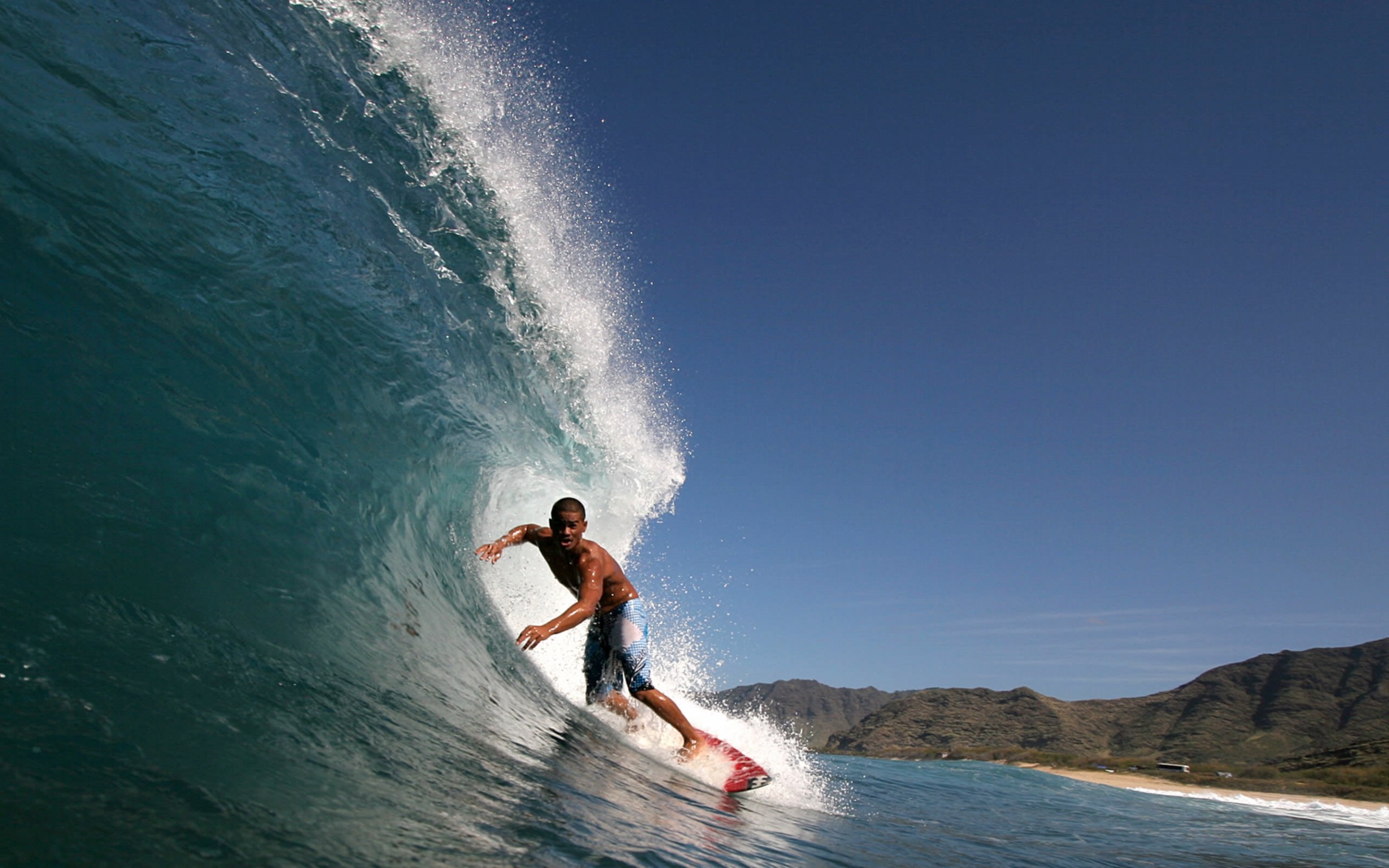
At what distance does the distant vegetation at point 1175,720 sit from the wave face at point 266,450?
178 ft

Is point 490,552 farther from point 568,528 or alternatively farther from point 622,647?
point 622,647

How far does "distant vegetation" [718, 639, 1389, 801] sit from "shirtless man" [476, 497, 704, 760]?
176 ft

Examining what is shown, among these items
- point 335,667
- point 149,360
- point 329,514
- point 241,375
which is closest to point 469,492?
point 329,514

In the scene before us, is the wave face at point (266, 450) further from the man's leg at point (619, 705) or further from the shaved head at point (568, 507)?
the shaved head at point (568, 507)

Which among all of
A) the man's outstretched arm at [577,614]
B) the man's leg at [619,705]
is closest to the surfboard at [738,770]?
the man's leg at [619,705]

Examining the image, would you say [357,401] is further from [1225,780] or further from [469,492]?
[1225,780]

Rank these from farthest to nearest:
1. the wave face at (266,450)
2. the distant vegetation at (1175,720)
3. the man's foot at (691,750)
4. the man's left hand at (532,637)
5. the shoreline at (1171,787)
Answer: the distant vegetation at (1175,720), the shoreline at (1171,787), the man's foot at (691,750), the man's left hand at (532,637), the wave face at (266,450)

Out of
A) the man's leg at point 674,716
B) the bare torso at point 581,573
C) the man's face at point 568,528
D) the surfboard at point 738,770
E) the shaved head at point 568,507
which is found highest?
the shaved head at point 568,507

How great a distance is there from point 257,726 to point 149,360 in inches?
116

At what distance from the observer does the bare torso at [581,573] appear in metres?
5.88

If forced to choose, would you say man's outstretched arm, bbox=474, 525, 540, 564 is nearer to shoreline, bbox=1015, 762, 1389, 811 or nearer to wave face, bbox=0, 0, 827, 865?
wave face, bbox=0, 0, 827, 865

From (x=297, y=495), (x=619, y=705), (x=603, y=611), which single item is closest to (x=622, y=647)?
(x=603, y=611)

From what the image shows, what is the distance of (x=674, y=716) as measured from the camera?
609 centimetres

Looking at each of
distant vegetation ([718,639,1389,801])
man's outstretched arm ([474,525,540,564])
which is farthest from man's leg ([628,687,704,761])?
distant vegetation ([718,639,1389,801])
